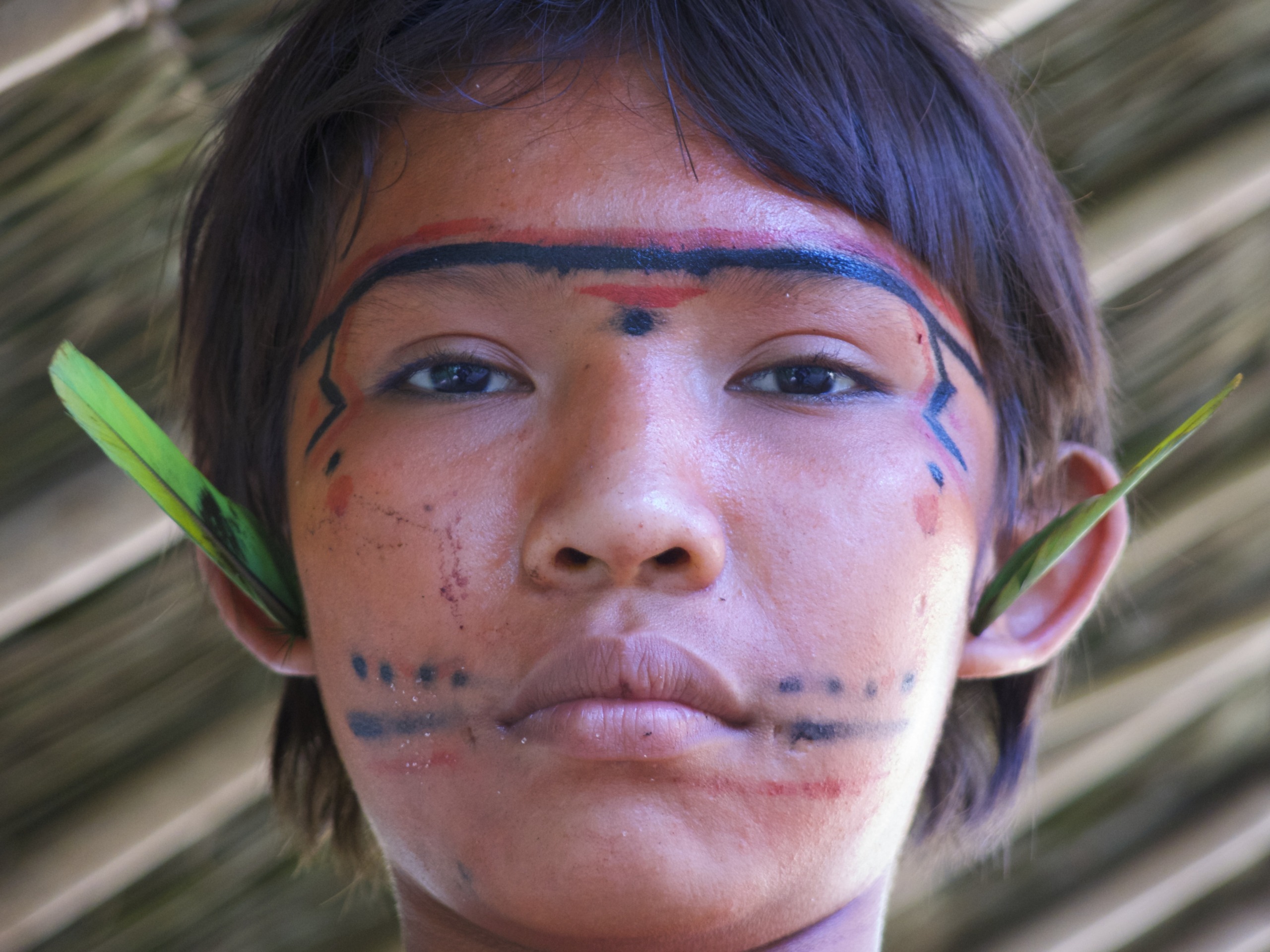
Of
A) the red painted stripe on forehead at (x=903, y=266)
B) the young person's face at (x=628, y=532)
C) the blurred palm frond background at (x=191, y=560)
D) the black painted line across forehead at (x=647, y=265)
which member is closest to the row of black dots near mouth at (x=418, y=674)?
the young person's face at (x=628, y=532)

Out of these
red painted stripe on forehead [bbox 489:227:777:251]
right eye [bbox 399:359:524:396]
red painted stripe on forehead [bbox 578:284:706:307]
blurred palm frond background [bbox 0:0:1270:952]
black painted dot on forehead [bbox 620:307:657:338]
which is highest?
red painted stripe on forehead [bbox 489:227:777:251]

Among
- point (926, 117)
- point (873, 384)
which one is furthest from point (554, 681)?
point (926, 117)

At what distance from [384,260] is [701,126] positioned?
295mm

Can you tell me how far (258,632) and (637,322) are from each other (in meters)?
0.53

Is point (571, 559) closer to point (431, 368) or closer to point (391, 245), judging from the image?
point (431, 368)

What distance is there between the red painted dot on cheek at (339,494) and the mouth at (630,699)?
233 mm

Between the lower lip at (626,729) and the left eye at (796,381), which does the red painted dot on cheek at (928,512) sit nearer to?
the left eye at (796,381)

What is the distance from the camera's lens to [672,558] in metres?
0.98

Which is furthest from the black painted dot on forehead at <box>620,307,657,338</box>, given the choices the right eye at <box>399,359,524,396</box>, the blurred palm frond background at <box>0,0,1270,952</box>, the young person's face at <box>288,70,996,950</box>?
the blurred palm frond background at <box>0,0,1270,952</box>

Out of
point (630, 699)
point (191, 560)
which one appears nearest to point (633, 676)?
point (630, 699)

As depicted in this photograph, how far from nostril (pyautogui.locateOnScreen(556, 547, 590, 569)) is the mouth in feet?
0.19

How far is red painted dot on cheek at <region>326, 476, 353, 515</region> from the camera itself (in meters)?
1.08

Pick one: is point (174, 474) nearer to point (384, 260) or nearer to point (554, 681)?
point (384, 260)

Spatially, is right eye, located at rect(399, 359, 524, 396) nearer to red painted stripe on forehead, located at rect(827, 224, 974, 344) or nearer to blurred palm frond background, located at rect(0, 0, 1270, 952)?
red painted stripe on forehead, located at rect(827, 224, 974, 344)
